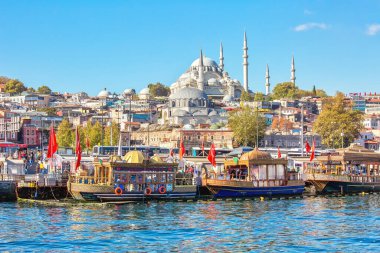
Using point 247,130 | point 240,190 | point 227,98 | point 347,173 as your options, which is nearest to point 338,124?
point 247,130

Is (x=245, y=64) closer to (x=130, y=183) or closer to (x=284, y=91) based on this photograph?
(x=284, y=91)

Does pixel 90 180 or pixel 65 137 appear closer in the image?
pixel 90 180

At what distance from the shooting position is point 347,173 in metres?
42.2

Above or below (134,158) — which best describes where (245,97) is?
above

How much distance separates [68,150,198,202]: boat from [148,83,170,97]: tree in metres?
123

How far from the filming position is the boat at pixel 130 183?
32459 millimetres

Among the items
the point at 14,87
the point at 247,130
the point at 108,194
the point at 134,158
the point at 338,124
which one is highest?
the point at 14,87

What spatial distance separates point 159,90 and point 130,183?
4995 inches

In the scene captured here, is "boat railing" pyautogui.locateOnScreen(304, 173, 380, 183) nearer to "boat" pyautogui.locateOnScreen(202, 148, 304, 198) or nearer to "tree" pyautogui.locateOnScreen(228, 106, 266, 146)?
"boat" pyautogui.locateOnScreen(202, 148, 304, 198)

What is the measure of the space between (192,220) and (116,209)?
4.49 m

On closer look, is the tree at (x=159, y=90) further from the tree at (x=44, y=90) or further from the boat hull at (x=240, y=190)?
the boat hull at (x=240, y=190)

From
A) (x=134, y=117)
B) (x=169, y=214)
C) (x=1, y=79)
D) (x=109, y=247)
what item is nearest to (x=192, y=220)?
(x=169, y=214)

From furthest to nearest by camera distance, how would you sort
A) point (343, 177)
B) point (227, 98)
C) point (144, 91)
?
1. point (144, 91)
2. point (227, 98)
3. point (343, 177)

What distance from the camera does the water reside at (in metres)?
21.1
